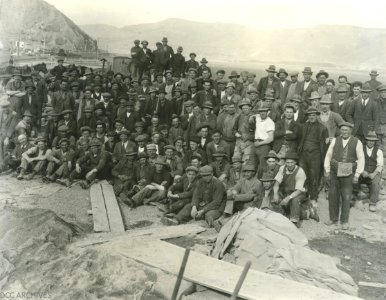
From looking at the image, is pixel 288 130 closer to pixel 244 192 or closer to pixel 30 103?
pixel 244 192

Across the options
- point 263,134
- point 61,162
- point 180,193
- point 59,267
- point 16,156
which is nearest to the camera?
point 59,267

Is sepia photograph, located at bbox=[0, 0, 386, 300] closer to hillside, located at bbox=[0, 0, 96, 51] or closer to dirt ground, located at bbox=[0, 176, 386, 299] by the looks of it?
dirt ground, located at bbox=[0, 176, 386, 299]

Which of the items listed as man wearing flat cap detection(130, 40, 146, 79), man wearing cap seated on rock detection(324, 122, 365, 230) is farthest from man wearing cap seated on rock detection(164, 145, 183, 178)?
man wearing flat cap detection(130, 40, 146, 79)

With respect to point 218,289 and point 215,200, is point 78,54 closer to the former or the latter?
point 215,200

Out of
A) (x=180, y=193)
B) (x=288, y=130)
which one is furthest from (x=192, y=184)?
(x=288, y=130)

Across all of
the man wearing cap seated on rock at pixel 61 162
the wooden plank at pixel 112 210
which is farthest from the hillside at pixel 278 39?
the wooden plank at pixel 112 210
